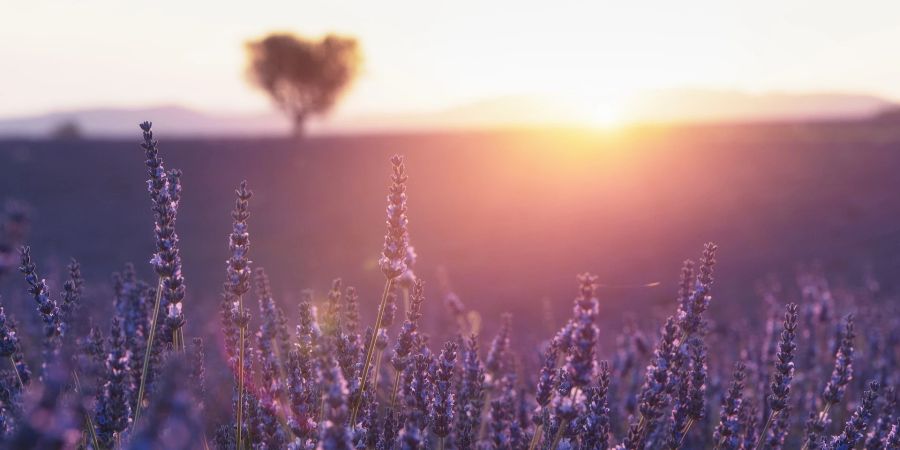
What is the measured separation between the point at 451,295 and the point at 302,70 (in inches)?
1731

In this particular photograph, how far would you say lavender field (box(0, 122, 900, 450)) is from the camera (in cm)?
244

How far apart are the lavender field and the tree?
121 inches

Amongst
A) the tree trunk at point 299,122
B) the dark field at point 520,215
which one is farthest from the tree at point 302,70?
the dark field at point 520,215

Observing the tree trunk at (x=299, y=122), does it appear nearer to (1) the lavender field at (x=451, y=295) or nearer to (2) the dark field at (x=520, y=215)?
(1) the lavender field at (x=451, y=295)

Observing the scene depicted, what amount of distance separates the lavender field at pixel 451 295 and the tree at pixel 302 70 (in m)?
3.08

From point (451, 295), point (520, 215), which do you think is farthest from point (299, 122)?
point (451, 295)

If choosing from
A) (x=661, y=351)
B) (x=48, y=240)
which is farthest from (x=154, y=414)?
(x=48, y=240)

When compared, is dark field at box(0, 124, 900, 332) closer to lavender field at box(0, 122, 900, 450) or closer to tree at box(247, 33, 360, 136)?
lavender field at box(0, 122, 900, 450)

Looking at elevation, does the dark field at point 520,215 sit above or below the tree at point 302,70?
below

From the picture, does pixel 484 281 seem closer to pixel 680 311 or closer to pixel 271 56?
pixel 680 311

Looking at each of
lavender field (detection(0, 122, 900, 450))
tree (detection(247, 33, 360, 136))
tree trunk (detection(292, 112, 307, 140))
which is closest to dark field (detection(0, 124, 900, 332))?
lavender field (detection(0, 122, 900, 450))

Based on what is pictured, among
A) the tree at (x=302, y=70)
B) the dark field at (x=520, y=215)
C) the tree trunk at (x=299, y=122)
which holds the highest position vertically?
the tree at (x=302, y=70)

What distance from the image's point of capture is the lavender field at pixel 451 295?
244 cm

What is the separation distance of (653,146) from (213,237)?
27.1 m
